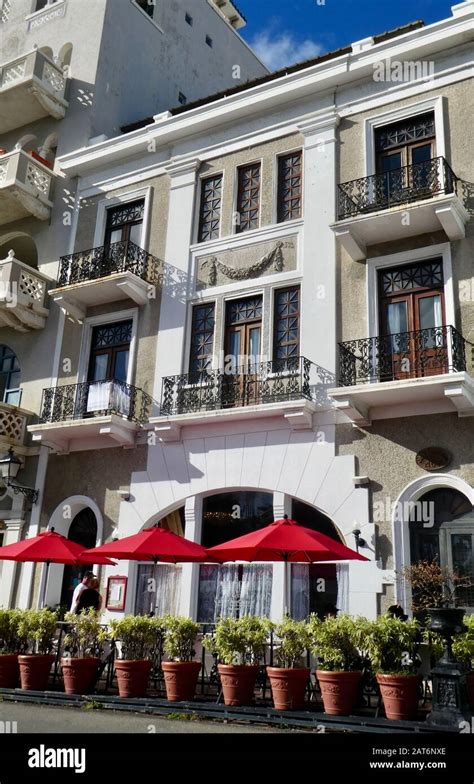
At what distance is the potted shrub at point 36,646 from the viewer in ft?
35.4

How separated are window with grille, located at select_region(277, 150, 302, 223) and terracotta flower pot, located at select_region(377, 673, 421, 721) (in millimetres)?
10078

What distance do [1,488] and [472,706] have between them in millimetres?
12215

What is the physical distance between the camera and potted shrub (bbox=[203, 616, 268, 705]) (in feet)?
30.8

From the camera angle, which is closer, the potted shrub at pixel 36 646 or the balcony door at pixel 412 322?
the potted shrub at pixel 36 646

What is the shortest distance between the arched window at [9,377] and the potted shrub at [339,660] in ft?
37.4

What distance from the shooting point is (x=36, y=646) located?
449 inches

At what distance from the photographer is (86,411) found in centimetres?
1620

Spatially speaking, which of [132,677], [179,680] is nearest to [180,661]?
[179,680]

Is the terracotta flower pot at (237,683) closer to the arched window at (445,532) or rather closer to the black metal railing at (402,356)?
the arched window at (445,532)

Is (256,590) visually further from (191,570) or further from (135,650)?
(135,650)

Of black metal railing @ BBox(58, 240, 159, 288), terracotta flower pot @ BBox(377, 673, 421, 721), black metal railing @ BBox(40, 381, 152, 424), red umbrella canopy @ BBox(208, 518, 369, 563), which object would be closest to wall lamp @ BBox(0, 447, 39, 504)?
black metal railing @ BBox(40, 381, 152, 424)

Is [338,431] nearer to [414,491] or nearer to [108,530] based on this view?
[414,491]

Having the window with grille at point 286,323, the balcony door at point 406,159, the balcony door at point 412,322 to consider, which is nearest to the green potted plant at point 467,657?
the balcony door at point 412,322

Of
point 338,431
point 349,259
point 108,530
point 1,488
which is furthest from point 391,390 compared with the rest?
point 1,488
